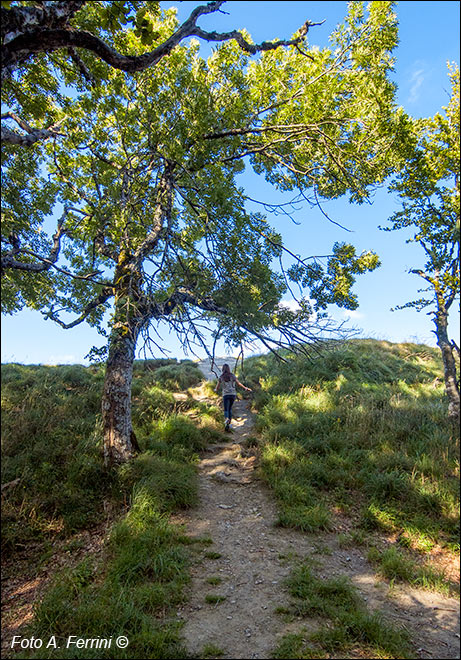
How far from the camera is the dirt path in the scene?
299 cm

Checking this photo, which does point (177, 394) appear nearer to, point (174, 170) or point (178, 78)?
point (174, 170)

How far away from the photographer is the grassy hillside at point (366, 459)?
421 cm

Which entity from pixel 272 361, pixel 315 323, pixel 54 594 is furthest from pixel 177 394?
pixel 54 594

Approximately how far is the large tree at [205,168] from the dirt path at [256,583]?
2812 millimetres

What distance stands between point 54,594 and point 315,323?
6.17 meters

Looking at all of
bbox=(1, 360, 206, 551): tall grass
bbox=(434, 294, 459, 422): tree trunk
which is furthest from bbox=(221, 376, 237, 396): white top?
bbox=(434, 294, 459, 422): tree trunk

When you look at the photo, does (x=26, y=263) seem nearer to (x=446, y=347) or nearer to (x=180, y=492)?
(x=180, y=492)

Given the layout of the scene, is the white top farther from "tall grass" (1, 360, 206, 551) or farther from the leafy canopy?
the leafy canopy

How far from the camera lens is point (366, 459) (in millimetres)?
6891

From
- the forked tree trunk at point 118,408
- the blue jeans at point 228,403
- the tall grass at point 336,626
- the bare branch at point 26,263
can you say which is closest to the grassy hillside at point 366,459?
the tall grass at point 336,626

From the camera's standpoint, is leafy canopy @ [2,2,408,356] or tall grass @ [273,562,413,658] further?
leafy canopy @ [2,2,408,356]

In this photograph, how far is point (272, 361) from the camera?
16906 mm

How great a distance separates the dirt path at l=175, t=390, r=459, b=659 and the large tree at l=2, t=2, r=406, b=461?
2.81 m

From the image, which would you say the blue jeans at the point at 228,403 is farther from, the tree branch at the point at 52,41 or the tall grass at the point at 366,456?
the tree branch at the point at 52,41
